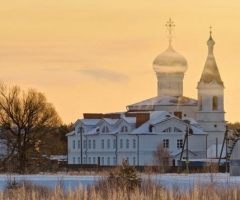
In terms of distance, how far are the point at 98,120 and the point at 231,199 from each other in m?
79.3

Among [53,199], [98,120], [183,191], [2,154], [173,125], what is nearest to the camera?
[53,199]

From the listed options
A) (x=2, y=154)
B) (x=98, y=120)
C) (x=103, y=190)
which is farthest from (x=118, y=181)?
(x=98, y=120)

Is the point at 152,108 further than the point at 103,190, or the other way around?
the point at 152,108

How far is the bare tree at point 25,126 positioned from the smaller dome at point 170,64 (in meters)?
42.3

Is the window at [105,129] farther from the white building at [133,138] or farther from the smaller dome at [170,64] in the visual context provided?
the smaller dome at [170,64]

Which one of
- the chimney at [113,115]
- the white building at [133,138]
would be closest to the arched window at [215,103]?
the white building at [133,138]

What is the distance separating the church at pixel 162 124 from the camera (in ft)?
348

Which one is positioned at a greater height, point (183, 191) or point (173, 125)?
point (173, 125)

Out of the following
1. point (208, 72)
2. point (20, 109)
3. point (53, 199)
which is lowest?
point (53, 199)

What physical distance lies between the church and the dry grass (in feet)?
197

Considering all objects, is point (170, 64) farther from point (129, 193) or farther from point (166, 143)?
point (129, 193)

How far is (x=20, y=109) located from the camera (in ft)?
265

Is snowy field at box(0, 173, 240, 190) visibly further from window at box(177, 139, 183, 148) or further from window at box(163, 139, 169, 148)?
window at box(163, 139, 169, 148)

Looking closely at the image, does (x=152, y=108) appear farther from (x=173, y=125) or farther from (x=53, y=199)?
(x=53, y=199)
